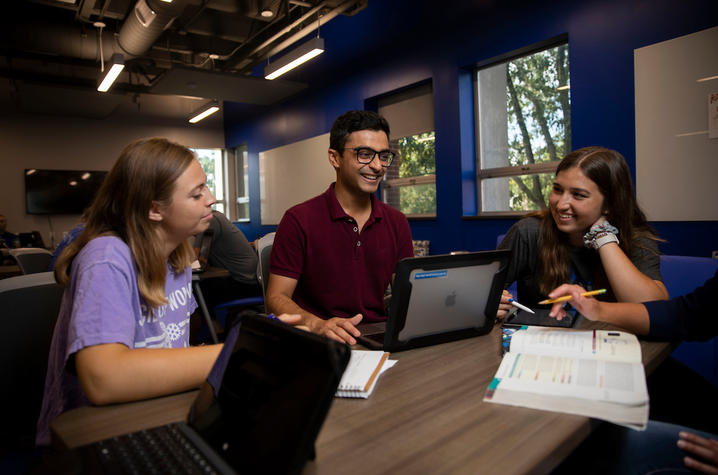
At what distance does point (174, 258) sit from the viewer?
4.24 feet

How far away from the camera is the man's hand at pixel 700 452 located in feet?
3.30

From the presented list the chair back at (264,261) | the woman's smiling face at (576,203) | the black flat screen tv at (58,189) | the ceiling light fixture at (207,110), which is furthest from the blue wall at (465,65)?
the black flat screen tv at (58,189)

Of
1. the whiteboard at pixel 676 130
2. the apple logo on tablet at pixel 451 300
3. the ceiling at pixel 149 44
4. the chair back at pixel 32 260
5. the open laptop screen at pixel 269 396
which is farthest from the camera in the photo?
the ceiling at pixel 149 44

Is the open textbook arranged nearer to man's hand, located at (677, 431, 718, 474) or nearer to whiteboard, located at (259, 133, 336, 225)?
man's hand, located at (677, 431, 718, 474)

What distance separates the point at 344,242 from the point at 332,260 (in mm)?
92

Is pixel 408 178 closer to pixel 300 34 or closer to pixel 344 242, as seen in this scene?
pixel 300 34

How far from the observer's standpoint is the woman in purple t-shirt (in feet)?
2.93

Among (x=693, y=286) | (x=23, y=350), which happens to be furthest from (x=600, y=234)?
(x=23, y=350)

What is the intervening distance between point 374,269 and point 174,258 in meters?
0.87

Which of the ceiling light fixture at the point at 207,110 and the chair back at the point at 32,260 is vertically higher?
the ceiling light fixture at the point at 207,110

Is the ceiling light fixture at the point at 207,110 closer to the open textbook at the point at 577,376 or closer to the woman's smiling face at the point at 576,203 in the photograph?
the woman's smiling face at the point at 576,203

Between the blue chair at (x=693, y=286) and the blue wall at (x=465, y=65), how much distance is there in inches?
53.8

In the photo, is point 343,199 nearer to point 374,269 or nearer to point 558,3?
point 374,269

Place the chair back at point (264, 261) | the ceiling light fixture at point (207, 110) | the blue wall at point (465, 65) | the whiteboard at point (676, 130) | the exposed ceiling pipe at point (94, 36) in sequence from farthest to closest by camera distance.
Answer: the ceiling light fixture at point (207, 110)
the exposed ceiling pipe at point (94, 36)
the blue wall at point (465, 65)
the whiteboard at point (676, 130)
the chair back at point (264, 261)
